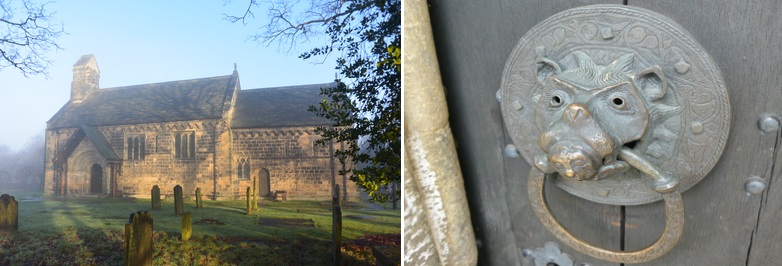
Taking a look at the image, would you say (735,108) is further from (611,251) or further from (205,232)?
(205,232)

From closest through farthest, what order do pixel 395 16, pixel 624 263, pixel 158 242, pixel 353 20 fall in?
pixel 624 263 < pixel 395 16 < pixel 353 20 < pixel 158 242

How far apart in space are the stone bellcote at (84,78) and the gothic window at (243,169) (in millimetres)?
634

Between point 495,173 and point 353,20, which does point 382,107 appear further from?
point 495,173

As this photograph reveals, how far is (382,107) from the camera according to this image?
5.25 feet

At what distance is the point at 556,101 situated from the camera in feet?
1.60

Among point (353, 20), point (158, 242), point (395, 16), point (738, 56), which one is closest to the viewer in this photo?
point (738, 56)

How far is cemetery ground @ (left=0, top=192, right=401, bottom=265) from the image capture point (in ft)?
6.52

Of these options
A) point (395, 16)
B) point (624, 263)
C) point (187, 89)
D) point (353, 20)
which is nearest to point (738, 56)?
point (624, 263)

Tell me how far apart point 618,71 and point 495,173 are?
8.4 inches

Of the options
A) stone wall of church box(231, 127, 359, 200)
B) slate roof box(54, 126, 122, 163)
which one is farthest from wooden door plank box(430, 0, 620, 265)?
slate roof box(54, 126, 122, 163)

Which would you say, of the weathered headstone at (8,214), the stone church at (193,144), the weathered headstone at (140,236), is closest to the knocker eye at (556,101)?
the stone church at (193,144)

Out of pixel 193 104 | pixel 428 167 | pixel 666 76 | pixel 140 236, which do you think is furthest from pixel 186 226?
pixel 666 76

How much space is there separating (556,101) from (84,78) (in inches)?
81.1

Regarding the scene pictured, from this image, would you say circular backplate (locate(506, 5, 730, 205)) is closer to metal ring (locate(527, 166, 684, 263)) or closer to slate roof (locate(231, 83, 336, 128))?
metal ring (locate(527, 166, 684, 263))
